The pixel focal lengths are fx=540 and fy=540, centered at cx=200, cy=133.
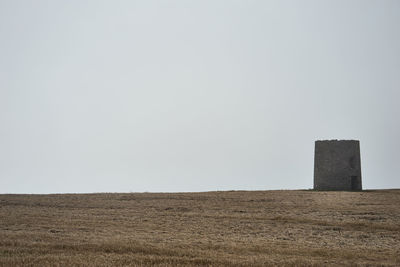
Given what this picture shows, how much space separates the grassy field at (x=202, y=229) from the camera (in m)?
16.1

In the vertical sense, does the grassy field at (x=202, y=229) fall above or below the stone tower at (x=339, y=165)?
below

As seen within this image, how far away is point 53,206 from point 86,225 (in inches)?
321

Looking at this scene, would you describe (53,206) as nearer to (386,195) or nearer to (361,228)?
(361,228)

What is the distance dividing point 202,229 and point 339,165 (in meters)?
19.7

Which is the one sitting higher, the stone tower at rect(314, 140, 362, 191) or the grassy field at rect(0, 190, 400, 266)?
the stone tower at rect(314, 140, 362, 191)

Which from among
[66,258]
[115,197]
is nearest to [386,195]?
[115,197]

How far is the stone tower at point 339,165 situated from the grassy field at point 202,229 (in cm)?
419

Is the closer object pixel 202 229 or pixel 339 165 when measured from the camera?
pixel 202 229

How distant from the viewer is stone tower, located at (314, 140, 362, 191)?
39.6m

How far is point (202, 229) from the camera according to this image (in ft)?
74.6

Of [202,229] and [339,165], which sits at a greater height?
[339,165]

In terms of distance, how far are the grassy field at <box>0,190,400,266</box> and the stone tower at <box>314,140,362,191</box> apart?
4190 millimetres

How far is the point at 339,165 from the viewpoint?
39.6m

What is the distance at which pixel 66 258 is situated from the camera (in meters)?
15.4
